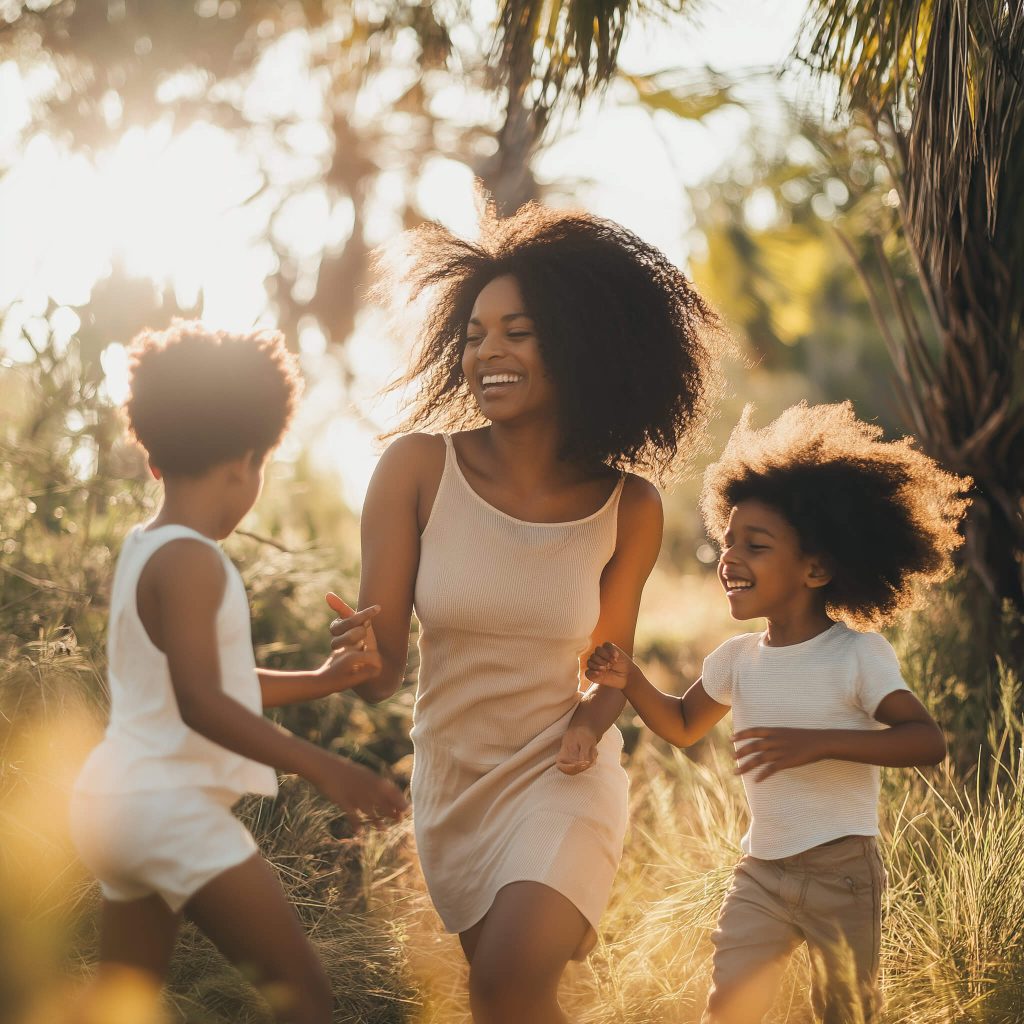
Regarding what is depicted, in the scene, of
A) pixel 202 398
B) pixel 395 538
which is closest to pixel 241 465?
pixel 202 398

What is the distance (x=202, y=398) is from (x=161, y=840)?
0.87 m

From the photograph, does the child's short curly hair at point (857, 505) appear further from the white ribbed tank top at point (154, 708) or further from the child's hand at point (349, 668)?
the white ribbed tank top at point (154, 708)

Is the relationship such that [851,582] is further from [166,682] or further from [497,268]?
[166,682]

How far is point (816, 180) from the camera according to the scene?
10664 millimetres

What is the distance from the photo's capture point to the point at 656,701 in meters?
3.26

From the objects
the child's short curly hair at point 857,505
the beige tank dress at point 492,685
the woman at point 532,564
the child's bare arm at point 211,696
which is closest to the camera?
the child's bare arm at point 211,696

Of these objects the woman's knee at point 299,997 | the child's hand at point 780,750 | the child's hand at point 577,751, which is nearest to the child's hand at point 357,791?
the woman's knee at point 299,997

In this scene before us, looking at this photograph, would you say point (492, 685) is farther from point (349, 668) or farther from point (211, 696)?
point (211, 696)

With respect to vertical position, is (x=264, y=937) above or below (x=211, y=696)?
below

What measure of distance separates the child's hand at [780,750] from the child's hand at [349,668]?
0.90m

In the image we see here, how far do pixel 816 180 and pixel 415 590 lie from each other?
856 centimetres

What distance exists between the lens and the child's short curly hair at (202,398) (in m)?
2.44

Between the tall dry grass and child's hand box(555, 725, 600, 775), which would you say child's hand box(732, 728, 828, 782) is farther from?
the tall dry grass

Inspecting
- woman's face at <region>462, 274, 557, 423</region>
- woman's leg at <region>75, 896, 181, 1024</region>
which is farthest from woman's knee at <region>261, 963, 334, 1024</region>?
woman's face at <region>462, 274, 557, 423</region>
